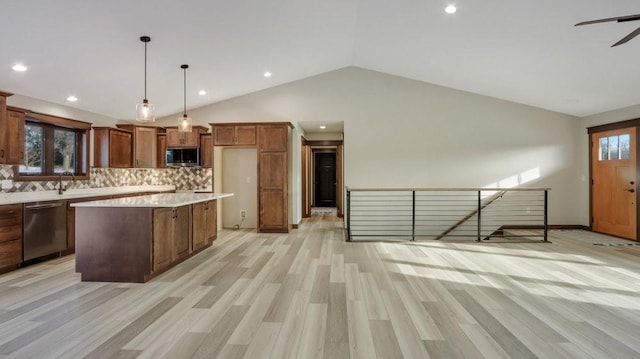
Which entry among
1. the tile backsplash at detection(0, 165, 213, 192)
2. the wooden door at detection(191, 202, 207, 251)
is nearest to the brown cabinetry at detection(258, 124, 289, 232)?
the tile backsplash at detection(0, 165, 213, 192)

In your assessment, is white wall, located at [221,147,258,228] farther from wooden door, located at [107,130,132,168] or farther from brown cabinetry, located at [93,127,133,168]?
brown cabinetry, located at [93,127,133,168]

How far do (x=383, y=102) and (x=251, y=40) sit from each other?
11.7 ft

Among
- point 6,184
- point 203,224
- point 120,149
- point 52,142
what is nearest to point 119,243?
point 203,224

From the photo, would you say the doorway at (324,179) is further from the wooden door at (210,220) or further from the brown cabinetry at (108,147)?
the wooden door at (210,220)

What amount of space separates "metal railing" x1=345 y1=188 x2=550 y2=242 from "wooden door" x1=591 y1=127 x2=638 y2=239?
1009 mm

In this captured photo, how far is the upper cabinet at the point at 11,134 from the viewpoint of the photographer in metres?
4.16

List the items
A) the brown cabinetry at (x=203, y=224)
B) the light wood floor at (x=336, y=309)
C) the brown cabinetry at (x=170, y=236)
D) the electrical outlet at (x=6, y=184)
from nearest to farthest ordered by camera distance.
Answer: the light wood floor at (x=336, y=309) → the brown cabinetry at (x=170, y=236) → the electrical outlet at (x=6, y=184) → the brown cabinetry at (x=203, y=224)

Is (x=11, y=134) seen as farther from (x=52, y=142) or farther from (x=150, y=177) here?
(x=150, y=177)

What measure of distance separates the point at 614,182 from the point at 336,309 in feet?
22.2

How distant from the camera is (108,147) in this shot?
246 inches

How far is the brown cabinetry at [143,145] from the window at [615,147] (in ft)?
30.5

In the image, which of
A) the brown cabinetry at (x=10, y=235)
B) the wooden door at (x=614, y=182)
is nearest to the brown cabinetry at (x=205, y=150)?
the brown cabinetry at (x=10, y=235)

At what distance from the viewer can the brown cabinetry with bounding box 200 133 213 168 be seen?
7258 millimetres

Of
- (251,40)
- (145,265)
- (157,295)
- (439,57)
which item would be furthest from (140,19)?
(439,57)
